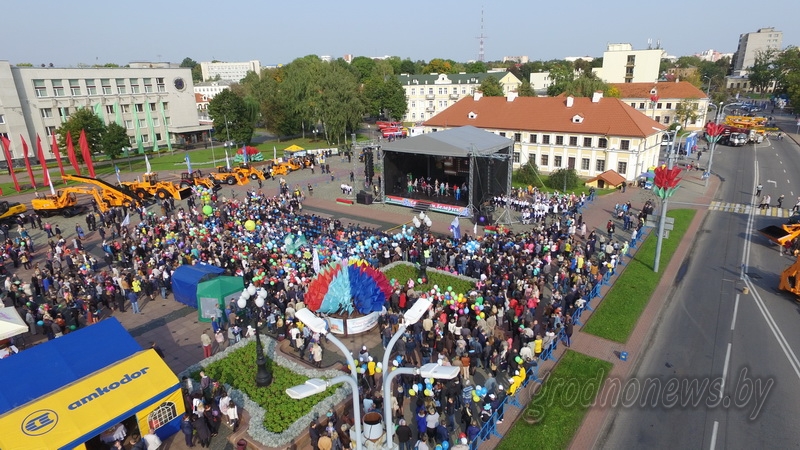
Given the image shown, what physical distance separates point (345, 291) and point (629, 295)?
12.9 m

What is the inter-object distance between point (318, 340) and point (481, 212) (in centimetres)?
1849

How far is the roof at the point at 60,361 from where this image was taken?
12047 millimetres

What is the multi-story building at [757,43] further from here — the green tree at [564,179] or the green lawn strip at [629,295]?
the green lawn strip at [629,295]

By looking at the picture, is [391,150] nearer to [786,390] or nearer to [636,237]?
[636,237]

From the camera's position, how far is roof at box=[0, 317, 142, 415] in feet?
39.5

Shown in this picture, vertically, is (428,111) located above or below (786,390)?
above

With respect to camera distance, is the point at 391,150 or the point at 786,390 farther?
the point at 391,150

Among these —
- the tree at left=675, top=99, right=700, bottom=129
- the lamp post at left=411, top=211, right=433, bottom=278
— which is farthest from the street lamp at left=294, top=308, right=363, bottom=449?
the tree at left=675, top=99, right=700, bottom=129

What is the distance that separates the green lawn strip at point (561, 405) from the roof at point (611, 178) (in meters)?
27.4

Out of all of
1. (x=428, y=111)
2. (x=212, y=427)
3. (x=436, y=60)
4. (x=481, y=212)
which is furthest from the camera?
(x=436, y=60)

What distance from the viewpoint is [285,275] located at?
70.1 feet

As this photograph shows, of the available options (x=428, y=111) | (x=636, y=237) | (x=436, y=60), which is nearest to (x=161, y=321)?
(x=636, y=237)

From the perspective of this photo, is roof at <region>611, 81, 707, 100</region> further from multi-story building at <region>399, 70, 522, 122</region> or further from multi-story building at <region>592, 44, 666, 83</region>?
multi-story building at <region>399, 70, 522, 122</region>

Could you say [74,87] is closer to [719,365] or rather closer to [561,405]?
[561,405]
